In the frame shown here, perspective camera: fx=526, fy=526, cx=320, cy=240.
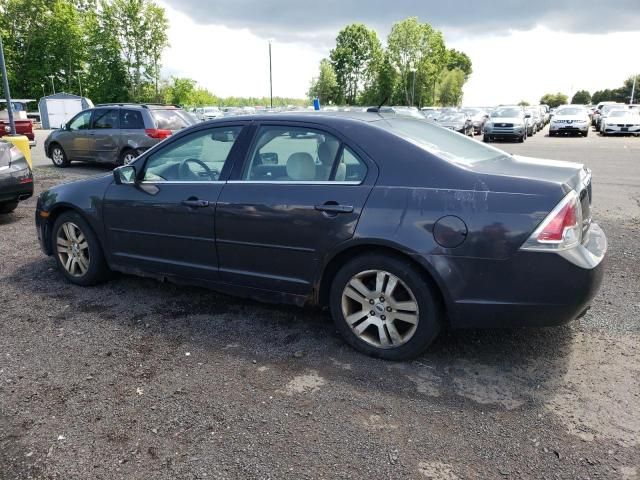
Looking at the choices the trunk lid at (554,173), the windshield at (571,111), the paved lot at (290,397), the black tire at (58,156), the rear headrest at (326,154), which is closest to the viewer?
the paved lot at (290,397)

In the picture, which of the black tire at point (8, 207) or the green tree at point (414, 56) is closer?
the black tire at point (8, 207)

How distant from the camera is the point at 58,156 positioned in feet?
47.6

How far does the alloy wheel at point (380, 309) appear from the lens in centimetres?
332

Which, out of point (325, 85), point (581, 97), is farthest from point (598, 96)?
point (325, 85)

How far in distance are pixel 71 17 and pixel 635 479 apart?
80.6 metres

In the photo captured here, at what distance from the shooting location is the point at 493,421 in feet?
9.23

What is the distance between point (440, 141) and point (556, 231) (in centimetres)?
112

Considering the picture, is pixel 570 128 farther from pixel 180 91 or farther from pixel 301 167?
pixel 180 91

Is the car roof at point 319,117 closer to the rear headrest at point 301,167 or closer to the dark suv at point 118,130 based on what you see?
the rear headrest at point 301,167

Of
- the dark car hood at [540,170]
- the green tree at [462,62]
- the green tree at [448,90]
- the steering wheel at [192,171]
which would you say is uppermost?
the green tree at [462,62]

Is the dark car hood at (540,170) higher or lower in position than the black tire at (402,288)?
higher

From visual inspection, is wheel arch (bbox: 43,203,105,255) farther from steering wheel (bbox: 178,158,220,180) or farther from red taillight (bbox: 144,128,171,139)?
red taillight (bbox: 144,128,171,139)

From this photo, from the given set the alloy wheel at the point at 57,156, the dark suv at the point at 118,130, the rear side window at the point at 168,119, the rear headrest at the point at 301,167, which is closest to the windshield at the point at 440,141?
the rear headrest at the point at 301,167

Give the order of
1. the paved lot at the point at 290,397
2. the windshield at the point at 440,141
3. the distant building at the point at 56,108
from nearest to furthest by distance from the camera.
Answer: the paved lot at the point at 290,397
the windshield at the point at 440,141
the distant building at the point at 56,108
